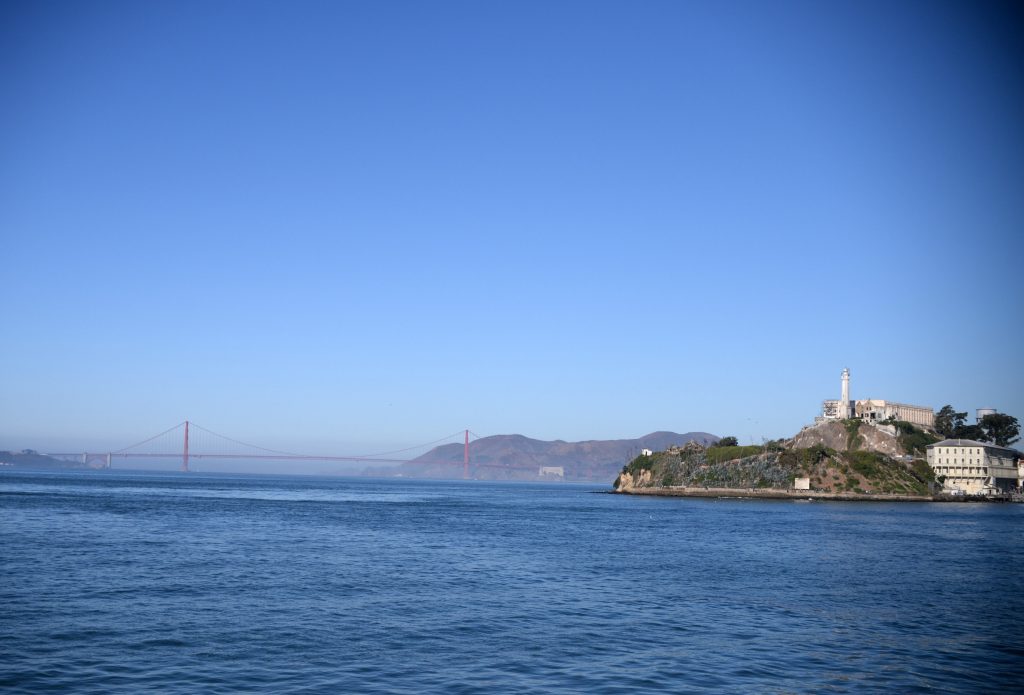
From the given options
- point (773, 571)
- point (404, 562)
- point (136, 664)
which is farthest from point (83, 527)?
point (773, 571)

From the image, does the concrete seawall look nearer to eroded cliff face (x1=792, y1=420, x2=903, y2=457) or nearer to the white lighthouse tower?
eroded cliff face (x1=792, y1=420, x2=903, y2=457)

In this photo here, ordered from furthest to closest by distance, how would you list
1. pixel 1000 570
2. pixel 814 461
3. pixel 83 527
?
pixel 814 461 → pixel 83 527 → pixel 1000 570

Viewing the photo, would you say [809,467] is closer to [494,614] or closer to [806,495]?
[806,495]

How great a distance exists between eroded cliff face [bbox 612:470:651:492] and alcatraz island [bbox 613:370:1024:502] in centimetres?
22

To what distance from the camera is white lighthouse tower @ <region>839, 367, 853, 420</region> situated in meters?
171

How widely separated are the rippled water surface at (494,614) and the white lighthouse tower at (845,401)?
401ft

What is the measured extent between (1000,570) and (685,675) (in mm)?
31221

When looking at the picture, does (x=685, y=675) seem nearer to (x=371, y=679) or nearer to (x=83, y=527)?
(x=371, y=679)

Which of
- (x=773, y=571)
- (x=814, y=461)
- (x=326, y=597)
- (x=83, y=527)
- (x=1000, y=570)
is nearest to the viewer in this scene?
(x=326, y=597)

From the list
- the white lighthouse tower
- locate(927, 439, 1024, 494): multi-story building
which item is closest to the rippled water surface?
locate(927, 439, 1024, 494): multi-story building

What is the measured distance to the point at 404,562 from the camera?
40500mm

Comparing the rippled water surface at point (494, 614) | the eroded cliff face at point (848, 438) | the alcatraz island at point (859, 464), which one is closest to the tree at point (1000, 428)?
the alcatraz island at point (859, 464)

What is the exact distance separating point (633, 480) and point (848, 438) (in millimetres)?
41666

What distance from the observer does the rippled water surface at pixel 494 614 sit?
19.4 m
